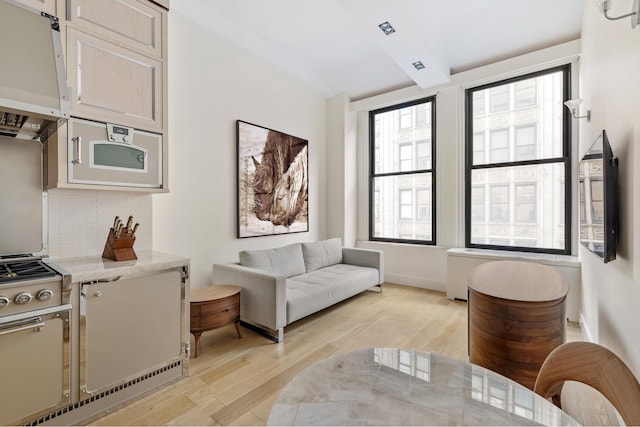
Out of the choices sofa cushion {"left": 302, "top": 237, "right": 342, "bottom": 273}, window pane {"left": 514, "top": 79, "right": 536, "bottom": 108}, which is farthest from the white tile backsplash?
window pane {"left": 514, "top": 79, "right": 536, "bottom": 108}

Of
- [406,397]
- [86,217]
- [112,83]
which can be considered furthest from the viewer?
[86,217]

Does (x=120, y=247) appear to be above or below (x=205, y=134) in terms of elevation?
below

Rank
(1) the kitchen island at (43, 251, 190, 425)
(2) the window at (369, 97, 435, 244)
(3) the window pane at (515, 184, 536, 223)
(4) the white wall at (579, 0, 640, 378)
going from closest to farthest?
1. (4) the white wall at (579, 0, 640, 378)
2. (1) the kitchen island at (43, 251, 190, 425)
3. (3) the window pane at (515, 184, 536, 223)
4. (2) the window at (369, 97, 435, 244)

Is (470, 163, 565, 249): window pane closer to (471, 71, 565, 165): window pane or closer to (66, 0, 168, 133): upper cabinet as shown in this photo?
(471, 71, 565, 165): window pane

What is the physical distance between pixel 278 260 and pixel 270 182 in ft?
3.72

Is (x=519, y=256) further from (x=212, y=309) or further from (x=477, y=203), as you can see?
(x=212, y=309)

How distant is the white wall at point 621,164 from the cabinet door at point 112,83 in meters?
2.98

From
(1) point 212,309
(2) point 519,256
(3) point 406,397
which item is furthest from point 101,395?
(2) point 519,256

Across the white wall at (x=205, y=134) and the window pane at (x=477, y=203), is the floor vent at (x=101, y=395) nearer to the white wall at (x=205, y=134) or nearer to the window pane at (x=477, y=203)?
the white wall at (x=205, y=134)

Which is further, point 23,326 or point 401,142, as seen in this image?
point 401,142

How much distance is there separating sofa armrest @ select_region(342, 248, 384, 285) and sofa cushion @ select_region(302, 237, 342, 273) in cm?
12

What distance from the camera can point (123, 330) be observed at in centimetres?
189

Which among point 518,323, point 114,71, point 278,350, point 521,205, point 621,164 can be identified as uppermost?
point 114,71

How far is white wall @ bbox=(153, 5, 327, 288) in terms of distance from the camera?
2967 millimetres
